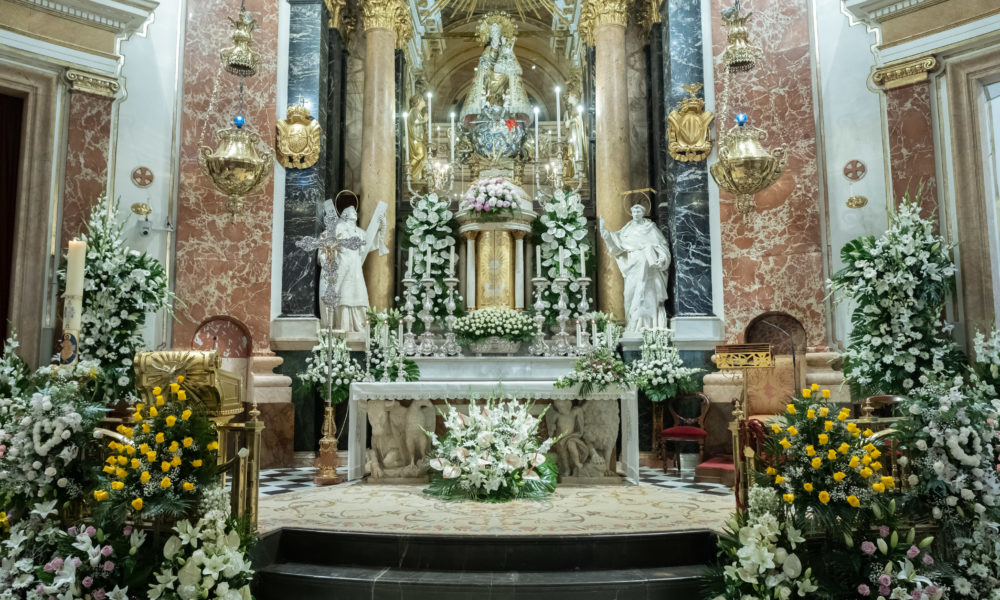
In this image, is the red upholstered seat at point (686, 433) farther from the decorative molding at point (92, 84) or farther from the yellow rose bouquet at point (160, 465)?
the decorative molding at point (92, 84)

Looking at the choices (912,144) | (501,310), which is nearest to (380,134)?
(501,310)

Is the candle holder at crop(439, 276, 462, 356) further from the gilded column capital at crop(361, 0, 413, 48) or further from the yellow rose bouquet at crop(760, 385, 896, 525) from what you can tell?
the yellow rose bouquet at crop(760, 385, 896, 525)

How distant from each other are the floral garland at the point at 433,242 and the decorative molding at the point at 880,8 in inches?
223

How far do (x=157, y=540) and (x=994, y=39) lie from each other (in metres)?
8.97

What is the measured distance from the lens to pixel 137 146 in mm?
9734

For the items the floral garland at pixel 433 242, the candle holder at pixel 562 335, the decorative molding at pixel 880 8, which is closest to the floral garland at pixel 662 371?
the candle holder at pixel 562 335

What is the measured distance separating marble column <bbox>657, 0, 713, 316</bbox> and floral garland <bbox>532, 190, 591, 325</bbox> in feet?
4.10

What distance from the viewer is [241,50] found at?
9.63 meters

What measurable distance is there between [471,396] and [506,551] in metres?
2.48

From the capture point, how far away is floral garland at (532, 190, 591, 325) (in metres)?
10.7

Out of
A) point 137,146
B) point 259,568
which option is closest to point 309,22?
point 137,146

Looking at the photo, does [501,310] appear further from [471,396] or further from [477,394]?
[471,396]

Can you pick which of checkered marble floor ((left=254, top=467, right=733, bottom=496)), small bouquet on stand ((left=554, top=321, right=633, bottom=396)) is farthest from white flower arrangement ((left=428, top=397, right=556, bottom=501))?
checkered marble floor ((left=254, top=467, right=733, bottom=496))

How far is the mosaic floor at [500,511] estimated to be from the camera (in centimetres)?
537
